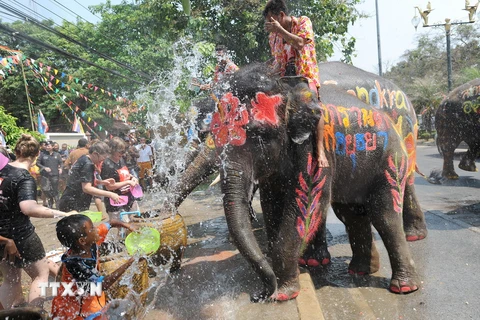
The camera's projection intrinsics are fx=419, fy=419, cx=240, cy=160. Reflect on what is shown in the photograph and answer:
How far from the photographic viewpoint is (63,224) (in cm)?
275

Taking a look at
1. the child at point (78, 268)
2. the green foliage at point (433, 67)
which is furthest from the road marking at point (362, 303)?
the green foliage at point (433, 67)

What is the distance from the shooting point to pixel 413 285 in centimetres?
420

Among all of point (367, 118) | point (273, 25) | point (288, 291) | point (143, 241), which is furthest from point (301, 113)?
point (143, 241)

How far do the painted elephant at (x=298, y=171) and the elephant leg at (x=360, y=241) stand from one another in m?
0.01

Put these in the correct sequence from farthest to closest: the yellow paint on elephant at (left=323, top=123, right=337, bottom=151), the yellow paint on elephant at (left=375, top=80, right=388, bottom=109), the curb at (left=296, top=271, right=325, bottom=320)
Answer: the yellow paint on elephant at (left=375, top=80, right=388, bottom=109)
the yellow paint on elephant at (left=323, top=123, right=337, bottom=151)
the curb at (left=296, top=271, right=325, bottom=320)

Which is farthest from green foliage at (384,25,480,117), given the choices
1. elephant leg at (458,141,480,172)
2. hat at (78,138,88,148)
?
hat at (78,138,88,148)

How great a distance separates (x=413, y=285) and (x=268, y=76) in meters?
2.53

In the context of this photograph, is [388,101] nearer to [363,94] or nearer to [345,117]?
[363,94]

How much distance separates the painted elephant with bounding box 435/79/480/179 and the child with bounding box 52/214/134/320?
8.08 meters

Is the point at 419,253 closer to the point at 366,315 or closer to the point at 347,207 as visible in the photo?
the point at 347,207

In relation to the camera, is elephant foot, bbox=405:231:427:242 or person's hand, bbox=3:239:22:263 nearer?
person's hand, bbox=3:239:22:263

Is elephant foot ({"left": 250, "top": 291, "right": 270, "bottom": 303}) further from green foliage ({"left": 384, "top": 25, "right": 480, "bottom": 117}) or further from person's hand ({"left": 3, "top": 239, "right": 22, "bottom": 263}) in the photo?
green foliage ({"left": 384, "top": 25, "right": 480, "bottom": 117})

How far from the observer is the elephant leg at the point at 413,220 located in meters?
5.75

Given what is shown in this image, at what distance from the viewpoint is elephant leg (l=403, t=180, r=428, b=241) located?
18.9ft
